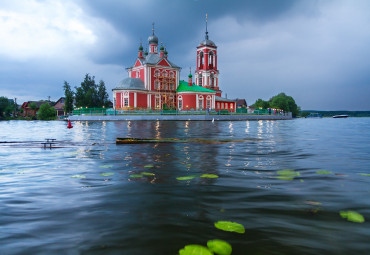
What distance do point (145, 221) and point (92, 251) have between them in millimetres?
673

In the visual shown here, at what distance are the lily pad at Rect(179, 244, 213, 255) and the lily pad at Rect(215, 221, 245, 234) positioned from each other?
0.41 meters

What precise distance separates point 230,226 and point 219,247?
41cm

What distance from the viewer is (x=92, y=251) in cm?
205

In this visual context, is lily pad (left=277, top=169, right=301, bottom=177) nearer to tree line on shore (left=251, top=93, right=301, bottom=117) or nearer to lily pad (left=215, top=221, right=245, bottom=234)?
lily pad (left=215, top=221, right=245, bottom=234)

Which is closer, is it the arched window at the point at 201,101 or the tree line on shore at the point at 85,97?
the arched window at the point at 201,101

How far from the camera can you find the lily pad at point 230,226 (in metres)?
2.39

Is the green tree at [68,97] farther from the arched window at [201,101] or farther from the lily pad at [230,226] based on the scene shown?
the lily pad at [230,226]

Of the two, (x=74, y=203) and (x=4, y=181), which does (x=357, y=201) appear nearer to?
(x=74, y=203)

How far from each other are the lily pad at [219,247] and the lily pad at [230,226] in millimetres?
258

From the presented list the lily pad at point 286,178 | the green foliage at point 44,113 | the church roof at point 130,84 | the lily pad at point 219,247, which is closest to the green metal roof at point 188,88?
the church roof at point 130,84

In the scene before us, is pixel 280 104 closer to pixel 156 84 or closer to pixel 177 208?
pixel 156 84

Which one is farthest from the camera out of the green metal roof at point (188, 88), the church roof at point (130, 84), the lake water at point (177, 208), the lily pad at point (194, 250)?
the green metal roof at point (188, 88)

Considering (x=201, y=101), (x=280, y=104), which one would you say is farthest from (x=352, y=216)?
(x=280, y=104)

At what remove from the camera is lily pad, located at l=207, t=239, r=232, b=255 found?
2.03 metres
